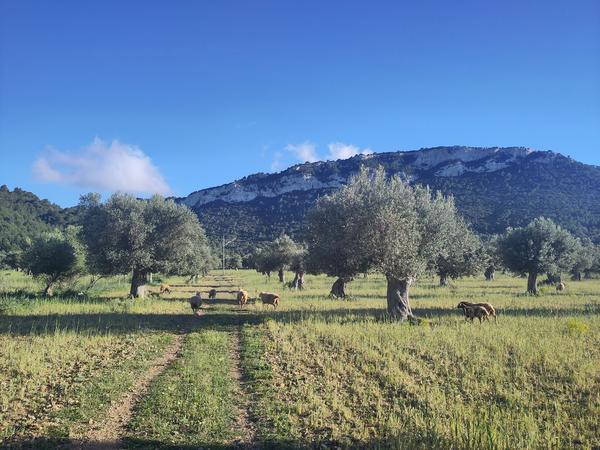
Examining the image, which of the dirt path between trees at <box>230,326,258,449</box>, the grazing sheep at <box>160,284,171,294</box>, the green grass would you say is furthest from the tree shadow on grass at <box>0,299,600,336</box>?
the grazing sheep at <box>160,284,171,294</box>

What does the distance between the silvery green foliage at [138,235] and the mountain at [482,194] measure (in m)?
51.1

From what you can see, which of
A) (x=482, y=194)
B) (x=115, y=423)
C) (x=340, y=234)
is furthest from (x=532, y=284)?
(x=482, y=194)

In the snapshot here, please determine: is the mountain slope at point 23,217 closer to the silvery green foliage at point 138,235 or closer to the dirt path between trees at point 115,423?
the silvery green foliage at point 138,235

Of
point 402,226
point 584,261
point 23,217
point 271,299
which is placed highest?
point 23,217

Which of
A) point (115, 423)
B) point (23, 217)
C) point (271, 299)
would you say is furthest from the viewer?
point (23, 217)

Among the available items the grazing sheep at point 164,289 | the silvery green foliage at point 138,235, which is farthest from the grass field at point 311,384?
the grazing sheep at point 164,289

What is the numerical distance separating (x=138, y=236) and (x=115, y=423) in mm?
25199

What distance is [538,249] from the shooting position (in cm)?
4478

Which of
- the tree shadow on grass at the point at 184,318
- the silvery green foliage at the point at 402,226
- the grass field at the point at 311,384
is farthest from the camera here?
the silvery green foliage at the point at 402,226

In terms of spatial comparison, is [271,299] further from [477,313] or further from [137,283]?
[477,313]

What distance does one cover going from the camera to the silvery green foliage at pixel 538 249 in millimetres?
44438

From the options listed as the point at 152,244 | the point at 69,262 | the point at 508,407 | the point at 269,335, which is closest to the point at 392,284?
the point at 269,335

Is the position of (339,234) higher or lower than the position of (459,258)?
higher

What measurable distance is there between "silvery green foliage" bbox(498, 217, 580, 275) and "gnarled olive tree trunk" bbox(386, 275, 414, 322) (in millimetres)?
24941
